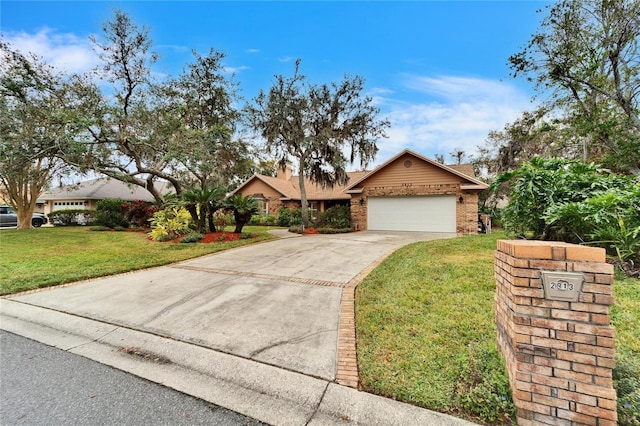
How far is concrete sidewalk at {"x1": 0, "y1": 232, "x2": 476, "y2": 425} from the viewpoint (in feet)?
7.36

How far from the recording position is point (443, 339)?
2.98 m

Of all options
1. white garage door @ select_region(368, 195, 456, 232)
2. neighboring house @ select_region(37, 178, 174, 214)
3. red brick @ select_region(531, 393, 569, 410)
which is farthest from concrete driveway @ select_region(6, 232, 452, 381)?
neighboring house @ select_region(37, 178, 174, 214)

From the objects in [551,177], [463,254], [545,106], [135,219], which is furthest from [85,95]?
[545,106]

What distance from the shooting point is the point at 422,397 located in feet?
7.29

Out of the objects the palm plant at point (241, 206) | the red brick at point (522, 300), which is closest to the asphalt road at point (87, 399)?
the red brick at point (522, 300)

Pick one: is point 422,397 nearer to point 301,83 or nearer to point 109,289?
point 109,289

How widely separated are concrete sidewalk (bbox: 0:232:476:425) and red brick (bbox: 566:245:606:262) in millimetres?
1418

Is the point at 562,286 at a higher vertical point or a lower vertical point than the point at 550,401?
higher

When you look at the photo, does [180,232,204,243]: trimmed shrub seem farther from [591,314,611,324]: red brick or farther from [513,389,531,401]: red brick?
[591,314,611,324]: red brick

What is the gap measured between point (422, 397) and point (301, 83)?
15.3m

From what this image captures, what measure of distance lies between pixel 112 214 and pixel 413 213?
16.9 metres

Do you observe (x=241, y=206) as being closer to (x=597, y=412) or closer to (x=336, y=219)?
(x=336, y=219)

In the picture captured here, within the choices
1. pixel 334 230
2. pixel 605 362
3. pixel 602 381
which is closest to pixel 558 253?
pixel 605 362

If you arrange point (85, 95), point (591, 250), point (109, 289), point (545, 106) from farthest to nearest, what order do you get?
point (545, 106), point (85, 95), point (109, 289), point (591, 250)
